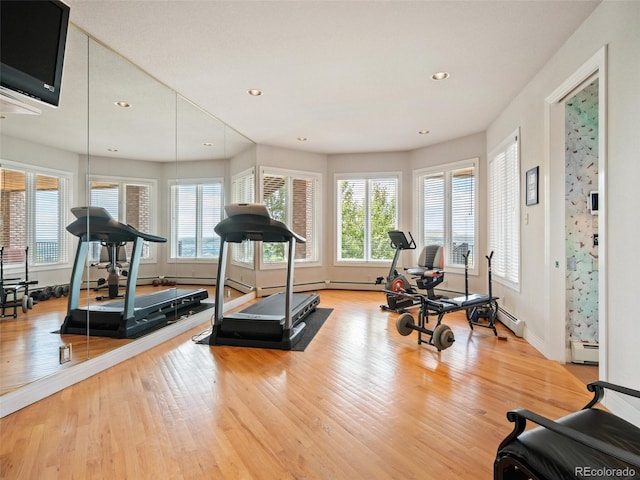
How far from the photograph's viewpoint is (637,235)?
211 cm

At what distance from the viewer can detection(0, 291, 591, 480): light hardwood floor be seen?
182 centimetres

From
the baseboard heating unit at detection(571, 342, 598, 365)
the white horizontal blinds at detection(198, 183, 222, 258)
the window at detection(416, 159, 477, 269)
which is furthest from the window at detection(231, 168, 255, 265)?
the baseboard heating unit at detection(571, 342, 598, 365)

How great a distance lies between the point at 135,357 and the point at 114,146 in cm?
209

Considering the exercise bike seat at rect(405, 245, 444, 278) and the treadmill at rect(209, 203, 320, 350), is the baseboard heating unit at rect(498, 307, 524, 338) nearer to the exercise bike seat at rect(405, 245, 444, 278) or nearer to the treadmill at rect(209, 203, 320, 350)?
the exercise bike seat at rect(405, 245, 444, 278)

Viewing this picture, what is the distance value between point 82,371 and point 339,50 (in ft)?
11.8

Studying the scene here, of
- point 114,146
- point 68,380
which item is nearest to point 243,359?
point 68,380

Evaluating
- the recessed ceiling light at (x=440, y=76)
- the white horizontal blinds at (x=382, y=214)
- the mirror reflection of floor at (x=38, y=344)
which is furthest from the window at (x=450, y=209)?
the mirror reflection of floor at (x=38, y=344)

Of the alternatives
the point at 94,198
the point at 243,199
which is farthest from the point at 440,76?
the point at 243,199

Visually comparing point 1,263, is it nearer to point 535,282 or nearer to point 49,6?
point 49,6

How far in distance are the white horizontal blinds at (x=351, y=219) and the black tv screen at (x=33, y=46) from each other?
5544 mm

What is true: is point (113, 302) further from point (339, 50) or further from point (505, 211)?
point (505, 211)

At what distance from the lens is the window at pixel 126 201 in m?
3.10

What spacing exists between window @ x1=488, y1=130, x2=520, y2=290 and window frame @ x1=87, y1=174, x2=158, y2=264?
14.2 ft

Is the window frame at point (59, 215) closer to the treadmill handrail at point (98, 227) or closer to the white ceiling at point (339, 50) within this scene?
the treadmill handrail at point (98, 227)
